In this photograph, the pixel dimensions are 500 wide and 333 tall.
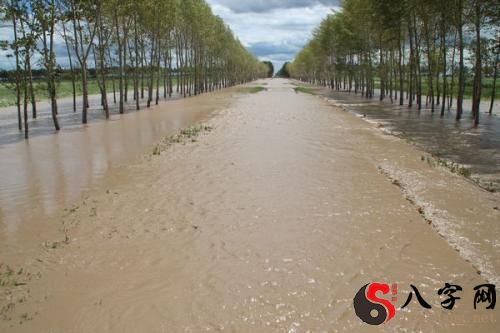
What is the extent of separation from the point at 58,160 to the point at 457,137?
15104 mm

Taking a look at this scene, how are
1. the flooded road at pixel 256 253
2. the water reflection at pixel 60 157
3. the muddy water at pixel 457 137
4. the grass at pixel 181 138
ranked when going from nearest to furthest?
the flooded road at pixel 256 253 < the water reflection at pixel 60 157 < the muddy water at pixel 457 137 < the grass at pixel 181 138

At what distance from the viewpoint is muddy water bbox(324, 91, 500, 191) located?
39.8 feet

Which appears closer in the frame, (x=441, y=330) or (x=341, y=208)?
(x=441, y=330)

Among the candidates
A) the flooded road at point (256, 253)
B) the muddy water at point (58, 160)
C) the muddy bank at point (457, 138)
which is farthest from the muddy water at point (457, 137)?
the muddy water at point (58, 160)

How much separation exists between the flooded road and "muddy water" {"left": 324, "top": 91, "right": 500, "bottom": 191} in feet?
5.80

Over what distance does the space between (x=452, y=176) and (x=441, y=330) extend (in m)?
7.00

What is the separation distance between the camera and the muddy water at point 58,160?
8795mm

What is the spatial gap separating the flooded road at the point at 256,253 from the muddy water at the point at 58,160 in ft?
2.23

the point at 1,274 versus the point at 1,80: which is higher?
the point at 1,80

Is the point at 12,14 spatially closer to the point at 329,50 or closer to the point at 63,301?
the point at 63,301

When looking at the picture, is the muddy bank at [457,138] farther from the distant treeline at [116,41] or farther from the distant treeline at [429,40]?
the distant treeline at [116,41]

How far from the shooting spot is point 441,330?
14.8 ft

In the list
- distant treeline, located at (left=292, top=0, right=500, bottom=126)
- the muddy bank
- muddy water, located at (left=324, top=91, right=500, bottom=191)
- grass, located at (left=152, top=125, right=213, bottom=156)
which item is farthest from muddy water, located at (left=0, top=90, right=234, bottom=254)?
distant treeline, located at (left=292, top=0, right=500, bottom=126)

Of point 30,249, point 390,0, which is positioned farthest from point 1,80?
point 390,0
